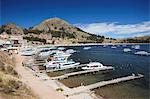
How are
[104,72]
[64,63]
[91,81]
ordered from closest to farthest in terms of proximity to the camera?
[91,81] < [104,72] < [64,63]

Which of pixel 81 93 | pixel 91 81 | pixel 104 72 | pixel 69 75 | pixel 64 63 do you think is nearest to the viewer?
pixel 81 93

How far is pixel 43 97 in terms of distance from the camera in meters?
32.8

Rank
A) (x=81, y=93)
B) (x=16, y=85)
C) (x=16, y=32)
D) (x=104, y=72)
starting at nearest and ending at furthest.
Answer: (x=16, y=85)
(x=81, y=93)
(x=104, y=72)
(x=16, y=32)

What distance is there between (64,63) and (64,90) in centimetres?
2860

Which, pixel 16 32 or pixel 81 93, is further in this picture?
pixel 16 32

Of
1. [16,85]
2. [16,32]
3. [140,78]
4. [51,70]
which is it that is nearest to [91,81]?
[140,78]

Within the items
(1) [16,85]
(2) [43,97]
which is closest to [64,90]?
(2) [43,97]

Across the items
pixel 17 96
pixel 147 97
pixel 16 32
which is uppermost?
pixel 16 32

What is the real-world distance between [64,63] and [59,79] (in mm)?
15866

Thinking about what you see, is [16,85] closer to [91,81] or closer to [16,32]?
[91,81]

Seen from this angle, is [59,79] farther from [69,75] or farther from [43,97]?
[43,97]

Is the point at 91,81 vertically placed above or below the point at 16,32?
below

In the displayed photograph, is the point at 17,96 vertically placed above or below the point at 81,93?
above

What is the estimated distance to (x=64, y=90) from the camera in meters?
39.3
